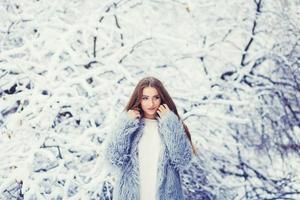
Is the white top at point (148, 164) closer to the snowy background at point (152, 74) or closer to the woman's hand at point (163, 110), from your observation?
the woman's hand at point (163, 110)

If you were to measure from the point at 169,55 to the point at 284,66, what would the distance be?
105cm

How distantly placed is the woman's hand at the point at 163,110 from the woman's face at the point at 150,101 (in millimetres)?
19

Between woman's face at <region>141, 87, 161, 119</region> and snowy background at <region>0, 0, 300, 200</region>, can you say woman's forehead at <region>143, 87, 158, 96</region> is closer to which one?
woman's face at <region>141, 87, 161, 119</region>

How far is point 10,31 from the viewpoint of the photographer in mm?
4953

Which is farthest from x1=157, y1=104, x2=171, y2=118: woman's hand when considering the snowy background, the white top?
the snowy background

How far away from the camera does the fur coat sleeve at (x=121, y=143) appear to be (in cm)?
283

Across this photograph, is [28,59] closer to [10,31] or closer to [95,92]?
[10,31]

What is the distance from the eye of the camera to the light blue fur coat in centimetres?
282

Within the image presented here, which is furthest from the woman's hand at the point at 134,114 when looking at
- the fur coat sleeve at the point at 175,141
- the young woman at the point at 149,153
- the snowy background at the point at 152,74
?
the snowy background at the point at 152,74

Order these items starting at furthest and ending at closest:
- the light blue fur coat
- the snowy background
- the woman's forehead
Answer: the snowy background → the woman's forehead → the light blue fur coat

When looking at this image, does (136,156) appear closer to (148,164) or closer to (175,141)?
(148,164)

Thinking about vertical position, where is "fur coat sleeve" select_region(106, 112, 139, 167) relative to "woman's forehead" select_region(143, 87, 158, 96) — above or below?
below

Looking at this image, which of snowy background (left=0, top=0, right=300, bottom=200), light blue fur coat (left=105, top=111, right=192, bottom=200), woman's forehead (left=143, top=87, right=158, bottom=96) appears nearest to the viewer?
light blue fur coat (left=105, top=111, right=192, bottom=200)

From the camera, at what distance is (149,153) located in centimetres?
287
